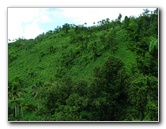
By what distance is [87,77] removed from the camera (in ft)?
19.5

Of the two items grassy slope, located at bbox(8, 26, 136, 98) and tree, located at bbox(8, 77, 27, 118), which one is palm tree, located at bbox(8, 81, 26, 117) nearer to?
tree, located at bbox(8, 77, 27, 118)

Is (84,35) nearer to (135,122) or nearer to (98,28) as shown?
(98,28)

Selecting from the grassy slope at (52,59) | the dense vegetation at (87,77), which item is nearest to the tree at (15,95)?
the dense vegetation at (87,77)

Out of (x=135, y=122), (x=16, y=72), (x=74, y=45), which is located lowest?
(x=135, y=122)

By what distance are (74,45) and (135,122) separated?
188 centimetres

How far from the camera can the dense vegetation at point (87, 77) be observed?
18.3 ft

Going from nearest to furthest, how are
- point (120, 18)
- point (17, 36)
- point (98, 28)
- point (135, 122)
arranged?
point (135, 122)
point (17, 36)
point (120, 18)
point (98, 28)

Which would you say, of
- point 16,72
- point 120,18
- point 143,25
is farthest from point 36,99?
point 143,25

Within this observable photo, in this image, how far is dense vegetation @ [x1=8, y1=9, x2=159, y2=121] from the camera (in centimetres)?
558

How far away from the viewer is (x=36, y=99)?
5809mm

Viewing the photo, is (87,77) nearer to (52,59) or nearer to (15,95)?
(52,59)

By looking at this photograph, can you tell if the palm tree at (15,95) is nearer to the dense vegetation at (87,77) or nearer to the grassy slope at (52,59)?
the dense vegetation at (87,77)

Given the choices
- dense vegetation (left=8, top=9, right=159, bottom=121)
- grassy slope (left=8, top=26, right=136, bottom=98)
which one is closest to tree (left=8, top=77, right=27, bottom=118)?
dense vegetation (left=8, top=9, right=159, bottom=121)

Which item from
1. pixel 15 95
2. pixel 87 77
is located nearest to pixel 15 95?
pixel 15 95
